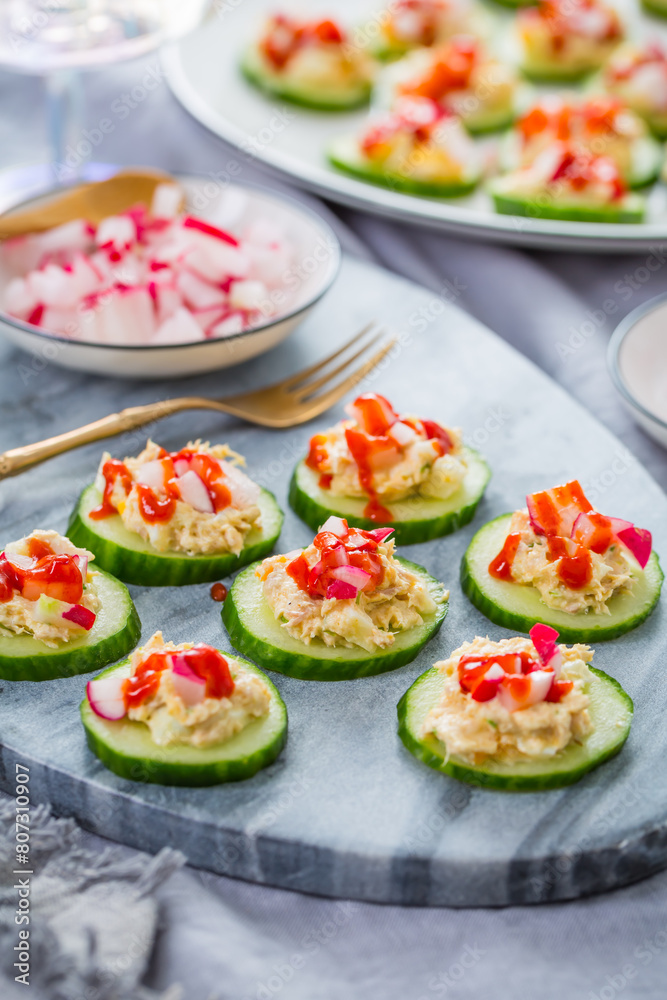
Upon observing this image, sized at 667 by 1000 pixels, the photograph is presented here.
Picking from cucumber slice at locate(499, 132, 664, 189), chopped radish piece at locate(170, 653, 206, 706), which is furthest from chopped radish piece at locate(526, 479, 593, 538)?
cucumber slice at locate(499, 132, 664, 189)

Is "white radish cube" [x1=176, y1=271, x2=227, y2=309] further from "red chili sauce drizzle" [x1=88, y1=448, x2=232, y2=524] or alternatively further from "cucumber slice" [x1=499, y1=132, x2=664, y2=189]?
"cucumber slice" [x1=499, y1=132, x2=664, y2=189]

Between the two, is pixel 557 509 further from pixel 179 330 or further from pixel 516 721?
pixel 179 330

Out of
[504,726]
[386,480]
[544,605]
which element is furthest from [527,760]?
[386,480]

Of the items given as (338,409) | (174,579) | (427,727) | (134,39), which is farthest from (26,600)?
(134,39)

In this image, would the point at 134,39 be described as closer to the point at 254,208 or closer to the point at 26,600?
the point at 254,208

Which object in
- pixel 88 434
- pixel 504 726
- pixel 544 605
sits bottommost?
pixel 88 434

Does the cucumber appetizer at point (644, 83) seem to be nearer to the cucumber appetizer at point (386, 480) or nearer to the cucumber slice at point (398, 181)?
the cucumber slice at point (398, 181)

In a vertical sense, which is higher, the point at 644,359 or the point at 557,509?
the point at 557,509
